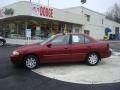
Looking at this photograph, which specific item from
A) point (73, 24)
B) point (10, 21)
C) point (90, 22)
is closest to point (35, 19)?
point (10, 21)

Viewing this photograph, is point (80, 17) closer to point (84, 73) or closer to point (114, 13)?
point (84, 73)

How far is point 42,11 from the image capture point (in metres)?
28.1

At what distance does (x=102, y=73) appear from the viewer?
970 centimetres

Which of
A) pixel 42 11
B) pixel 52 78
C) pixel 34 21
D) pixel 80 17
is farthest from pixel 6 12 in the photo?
pixel 52 78

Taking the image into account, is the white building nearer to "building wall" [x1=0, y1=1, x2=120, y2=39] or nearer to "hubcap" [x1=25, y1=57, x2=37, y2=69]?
"building wall" [x1=0, y1=1, x2=120, y2=39]

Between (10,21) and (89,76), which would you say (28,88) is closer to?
(89,76)

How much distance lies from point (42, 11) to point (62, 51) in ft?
58.7

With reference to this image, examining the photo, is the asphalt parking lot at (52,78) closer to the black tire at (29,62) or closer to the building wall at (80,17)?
the black tire at (29,62)

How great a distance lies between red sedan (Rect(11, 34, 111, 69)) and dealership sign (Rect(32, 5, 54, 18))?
16350mm

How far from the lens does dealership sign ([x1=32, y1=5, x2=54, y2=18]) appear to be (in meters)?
27.2

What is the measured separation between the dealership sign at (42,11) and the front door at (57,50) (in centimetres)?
1642

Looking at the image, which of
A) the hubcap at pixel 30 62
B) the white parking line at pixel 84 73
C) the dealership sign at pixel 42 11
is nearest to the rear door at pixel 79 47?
the white parking line at pixel 84 73

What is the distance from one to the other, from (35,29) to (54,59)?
19.6 metres

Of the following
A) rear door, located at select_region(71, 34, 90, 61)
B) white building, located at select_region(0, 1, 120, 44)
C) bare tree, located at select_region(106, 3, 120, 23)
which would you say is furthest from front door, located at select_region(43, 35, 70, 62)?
bare tree, located at select_region(106, 3, 120, 23)
